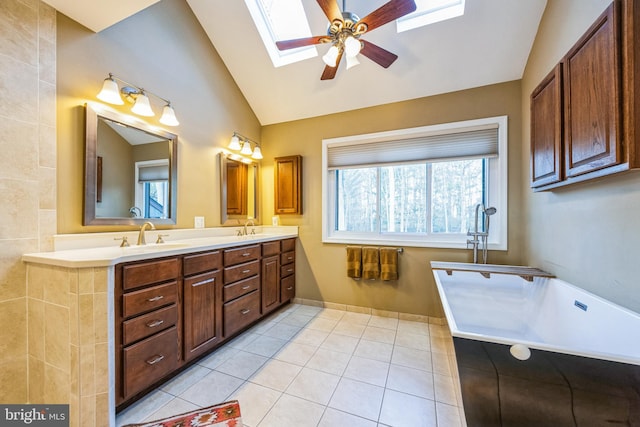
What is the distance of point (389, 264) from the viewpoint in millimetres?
2754

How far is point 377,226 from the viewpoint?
3.04m

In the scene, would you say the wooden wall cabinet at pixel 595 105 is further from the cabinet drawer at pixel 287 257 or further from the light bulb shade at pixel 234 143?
the light bulb shade at pixel 234 143

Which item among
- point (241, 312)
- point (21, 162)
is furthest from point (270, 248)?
point (21, 162)

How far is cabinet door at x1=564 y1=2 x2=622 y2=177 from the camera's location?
109 cm

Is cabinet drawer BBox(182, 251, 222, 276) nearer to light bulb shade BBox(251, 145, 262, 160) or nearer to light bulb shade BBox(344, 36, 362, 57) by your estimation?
light bulb shade BBox(251, 145, 262, 160)

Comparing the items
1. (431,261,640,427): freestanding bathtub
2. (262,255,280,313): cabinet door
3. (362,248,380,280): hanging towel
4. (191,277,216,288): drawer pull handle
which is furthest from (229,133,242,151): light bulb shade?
(431,261,640,427): freestanding bathtub

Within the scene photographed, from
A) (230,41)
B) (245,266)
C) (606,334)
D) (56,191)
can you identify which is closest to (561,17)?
(606,334)

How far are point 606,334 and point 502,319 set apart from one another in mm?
869

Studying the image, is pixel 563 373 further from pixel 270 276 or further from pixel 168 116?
pixel 168 116

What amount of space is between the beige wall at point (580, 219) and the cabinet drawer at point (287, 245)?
8.28 ft

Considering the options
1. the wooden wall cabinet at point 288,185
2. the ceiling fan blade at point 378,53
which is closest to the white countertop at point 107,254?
the wooden wall cabinet at point 288,185

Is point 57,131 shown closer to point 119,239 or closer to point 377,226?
point 119,239

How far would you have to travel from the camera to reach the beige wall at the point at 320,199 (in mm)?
2410

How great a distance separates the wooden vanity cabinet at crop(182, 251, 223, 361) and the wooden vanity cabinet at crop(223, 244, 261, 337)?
81mm
